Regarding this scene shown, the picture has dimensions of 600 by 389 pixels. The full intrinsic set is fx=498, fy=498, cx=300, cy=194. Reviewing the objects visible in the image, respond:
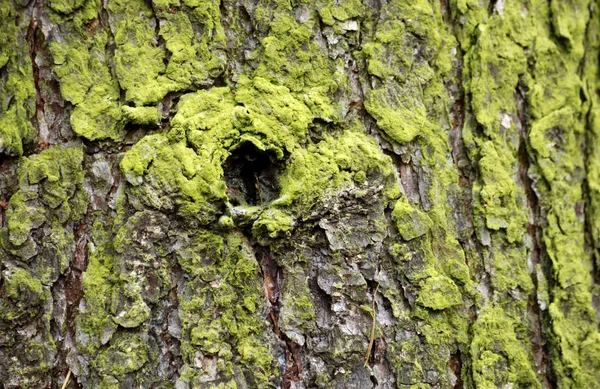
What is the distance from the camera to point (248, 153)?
149 centimetres

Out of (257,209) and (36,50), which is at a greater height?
(36,50)

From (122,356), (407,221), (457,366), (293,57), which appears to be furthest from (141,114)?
(457,366)

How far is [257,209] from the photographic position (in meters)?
1.43

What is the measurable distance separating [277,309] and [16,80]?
3.28 ft

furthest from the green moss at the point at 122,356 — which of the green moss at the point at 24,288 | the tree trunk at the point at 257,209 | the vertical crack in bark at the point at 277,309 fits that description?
the vertical crack in bark at the point at 277,309

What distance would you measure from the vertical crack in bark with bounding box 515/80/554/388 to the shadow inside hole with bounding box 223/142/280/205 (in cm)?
81

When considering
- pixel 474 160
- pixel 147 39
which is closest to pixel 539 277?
pixel 474 160

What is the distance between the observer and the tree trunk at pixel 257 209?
4.58ft

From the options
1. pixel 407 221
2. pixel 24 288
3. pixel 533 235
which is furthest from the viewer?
pixel 533 235

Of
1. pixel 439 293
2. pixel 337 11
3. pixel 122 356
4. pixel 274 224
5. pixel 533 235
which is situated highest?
pixel 337 11

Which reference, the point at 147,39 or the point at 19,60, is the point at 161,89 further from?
the point at 19,60

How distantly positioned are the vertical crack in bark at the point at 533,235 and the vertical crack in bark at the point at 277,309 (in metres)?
0.76

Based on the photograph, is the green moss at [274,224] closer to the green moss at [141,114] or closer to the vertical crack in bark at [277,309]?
the vertical crack in bark at [277,309]

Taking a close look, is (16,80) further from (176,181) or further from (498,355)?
(498,355)
